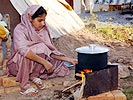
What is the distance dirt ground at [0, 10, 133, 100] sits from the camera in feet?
14.0

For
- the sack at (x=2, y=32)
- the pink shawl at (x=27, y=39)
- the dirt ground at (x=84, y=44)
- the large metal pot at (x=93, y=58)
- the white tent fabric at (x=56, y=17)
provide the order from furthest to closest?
1. the white tent fabric at (x=56, y=17)
2. the sack at (x=2, y=32)
3. the dirt ground at (x=84, y=44)
4. the pink shawl at (x=27, y=39)
5. the large metal pot at (x=93, y=58)

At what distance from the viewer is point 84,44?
689cm

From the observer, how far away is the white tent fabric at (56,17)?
6801 millimetres

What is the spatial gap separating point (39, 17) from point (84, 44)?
281 centimetres

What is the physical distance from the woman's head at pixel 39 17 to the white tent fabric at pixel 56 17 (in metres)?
2.55

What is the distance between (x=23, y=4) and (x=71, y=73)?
256 centimetres

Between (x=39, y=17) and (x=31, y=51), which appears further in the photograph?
(x=39, y=17)

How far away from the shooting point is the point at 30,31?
4.25 meters

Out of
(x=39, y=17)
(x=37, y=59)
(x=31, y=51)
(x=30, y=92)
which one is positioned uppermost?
(x=39, y=17)

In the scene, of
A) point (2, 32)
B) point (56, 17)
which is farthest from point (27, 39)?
point (56, 17)

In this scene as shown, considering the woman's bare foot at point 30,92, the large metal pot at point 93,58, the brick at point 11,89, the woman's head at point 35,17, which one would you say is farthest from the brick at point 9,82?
the large metal pot at point 93,58

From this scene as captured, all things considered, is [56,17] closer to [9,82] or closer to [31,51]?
[9,82]

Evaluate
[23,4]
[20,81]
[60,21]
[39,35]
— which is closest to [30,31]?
[39,35]

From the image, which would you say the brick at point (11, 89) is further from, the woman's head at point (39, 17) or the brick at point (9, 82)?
the woman's head at point (39, 17)
